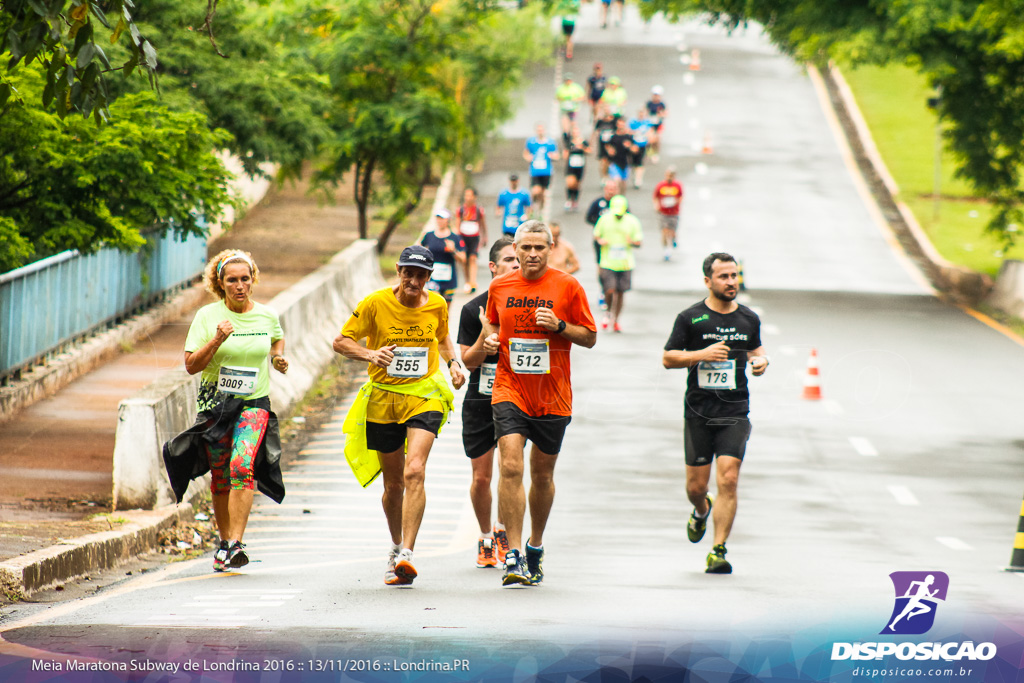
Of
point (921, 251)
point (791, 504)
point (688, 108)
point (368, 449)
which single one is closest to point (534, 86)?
point (688, 108)

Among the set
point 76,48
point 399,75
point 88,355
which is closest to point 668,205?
point 399,75

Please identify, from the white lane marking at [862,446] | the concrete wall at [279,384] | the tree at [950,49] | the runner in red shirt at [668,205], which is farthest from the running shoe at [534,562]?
the runner in red shirt at [668,205]

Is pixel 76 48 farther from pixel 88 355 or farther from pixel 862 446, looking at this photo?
pixel 862 446

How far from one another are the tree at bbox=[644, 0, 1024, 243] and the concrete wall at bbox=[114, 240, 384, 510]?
8194 mm

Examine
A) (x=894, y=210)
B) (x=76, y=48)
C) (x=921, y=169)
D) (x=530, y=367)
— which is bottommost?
(x=894, y=210)

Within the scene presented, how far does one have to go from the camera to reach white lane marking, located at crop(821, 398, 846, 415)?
55.9 ft

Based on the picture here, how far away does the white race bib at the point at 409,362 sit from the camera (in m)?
8.40

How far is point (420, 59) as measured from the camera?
90.8 ft

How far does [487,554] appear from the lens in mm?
9117

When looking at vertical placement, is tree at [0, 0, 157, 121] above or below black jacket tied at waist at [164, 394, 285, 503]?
above

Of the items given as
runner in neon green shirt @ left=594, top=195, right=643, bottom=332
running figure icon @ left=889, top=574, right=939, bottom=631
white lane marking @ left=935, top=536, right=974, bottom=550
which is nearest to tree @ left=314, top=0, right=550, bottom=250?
runner in neon green shirt @ left=594, top=195, right=643, bottom=332

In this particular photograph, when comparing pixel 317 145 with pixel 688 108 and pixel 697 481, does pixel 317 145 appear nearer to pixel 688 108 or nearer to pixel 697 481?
pixel 697 481

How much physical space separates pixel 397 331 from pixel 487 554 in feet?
5.35

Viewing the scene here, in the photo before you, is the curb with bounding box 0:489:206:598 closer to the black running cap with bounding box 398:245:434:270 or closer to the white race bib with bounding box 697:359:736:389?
the black running cap with bounding box 398:245:434:270
